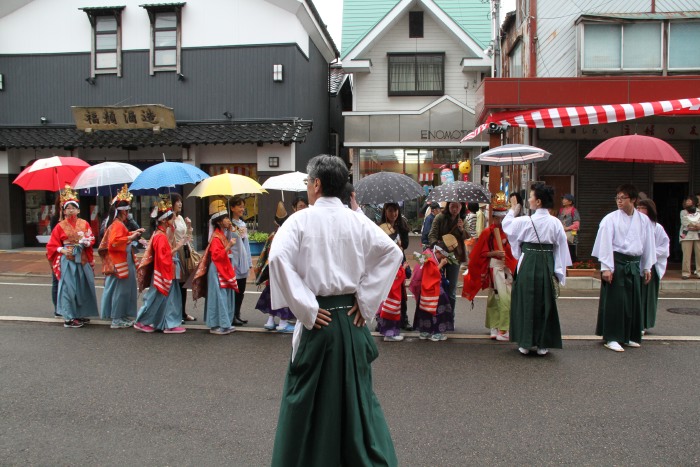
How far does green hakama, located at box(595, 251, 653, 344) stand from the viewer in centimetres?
710

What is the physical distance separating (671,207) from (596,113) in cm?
536

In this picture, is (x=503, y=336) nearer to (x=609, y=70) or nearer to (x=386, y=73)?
(x=609, y=70)

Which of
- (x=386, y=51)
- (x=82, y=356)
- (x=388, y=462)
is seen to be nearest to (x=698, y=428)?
(x=388, y=462)

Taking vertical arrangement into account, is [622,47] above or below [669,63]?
above

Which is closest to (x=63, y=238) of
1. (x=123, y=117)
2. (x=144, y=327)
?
(x=144, y=327)

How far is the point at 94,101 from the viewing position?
18453 mm

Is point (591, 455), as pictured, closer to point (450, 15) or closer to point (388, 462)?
point (388, 462)

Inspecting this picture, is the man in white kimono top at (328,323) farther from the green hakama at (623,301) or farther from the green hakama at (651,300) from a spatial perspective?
the green hakama at (651,300)

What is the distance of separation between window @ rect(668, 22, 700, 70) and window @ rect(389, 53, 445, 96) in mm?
7352

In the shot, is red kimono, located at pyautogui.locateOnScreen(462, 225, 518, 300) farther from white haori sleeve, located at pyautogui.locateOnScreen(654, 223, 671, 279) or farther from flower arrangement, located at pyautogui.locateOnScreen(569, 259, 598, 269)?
flower arrangement, located at pyautogui.locateOnScreen(569, 259, 598, 269)

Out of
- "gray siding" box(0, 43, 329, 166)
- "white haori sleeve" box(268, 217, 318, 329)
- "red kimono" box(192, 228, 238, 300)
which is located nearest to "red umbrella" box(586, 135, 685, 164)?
"red kimono" box(192, 228, 238, 300)

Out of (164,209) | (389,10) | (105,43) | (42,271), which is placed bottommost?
(42,271)

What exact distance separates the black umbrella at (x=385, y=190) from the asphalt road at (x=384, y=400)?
1796 mm

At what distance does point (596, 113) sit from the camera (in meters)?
11.5
